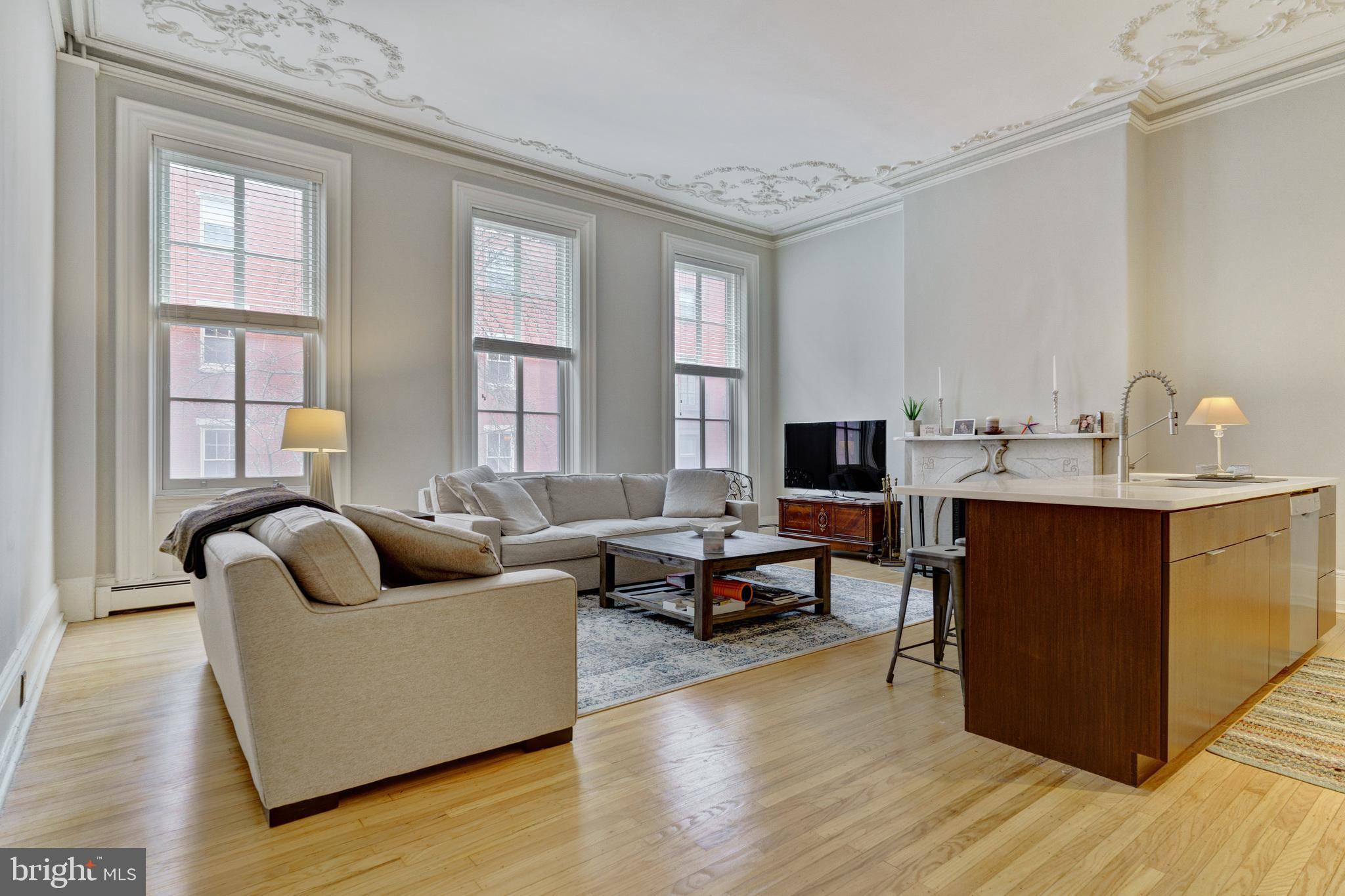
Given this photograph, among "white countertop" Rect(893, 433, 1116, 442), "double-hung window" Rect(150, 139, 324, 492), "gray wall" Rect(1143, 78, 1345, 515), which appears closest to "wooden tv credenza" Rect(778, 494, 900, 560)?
"white countertop" Rect(893, 433, 1116, 442)

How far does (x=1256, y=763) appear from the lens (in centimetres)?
215

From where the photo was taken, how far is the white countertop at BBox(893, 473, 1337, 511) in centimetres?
192

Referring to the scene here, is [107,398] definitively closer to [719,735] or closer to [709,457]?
[719,735]

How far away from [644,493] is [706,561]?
228cm

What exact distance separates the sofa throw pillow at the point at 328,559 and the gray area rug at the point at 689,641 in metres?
1.04

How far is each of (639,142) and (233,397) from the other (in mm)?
3279

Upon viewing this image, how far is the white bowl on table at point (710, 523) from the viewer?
4.25 meters

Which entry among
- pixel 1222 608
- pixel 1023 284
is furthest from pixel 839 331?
pixel 1222 608

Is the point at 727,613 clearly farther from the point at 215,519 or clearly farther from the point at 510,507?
the point at 215,519

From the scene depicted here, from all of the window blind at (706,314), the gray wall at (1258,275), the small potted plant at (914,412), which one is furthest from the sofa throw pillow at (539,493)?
the gray wall at (1258,275)

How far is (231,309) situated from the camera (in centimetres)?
448

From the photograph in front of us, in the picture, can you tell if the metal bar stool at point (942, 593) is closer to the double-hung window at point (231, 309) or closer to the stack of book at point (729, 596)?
the stack of book at point (729, 596)

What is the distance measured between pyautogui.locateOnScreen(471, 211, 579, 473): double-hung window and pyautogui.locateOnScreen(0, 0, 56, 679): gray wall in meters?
2.50

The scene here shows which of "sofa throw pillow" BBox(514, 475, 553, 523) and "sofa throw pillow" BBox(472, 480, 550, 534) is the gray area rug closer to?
"sofa throw pillow" BBox(472, 480, 550, 534)
